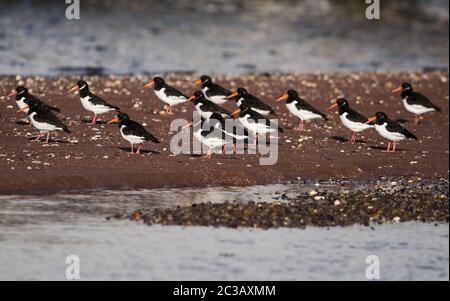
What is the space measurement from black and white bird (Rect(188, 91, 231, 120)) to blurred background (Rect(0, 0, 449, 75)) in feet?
22.1

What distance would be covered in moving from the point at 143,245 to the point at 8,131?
18.9 ft

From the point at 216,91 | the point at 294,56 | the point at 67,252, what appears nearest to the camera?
the point at 67,252

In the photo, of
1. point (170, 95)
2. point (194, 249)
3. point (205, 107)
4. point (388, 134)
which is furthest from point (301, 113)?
point (194, 249)

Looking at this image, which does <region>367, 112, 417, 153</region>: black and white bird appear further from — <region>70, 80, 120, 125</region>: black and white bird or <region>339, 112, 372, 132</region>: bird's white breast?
<region>70, 80, 120, 125</region>: black and white bird

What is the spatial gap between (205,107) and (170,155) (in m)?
2.46

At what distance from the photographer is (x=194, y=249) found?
11898mm

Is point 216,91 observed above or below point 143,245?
above

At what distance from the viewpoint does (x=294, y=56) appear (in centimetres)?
2875

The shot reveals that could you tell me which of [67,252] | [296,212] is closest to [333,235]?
[296,212]

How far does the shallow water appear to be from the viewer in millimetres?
11211

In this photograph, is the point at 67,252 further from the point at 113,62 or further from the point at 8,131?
the point at 113,62

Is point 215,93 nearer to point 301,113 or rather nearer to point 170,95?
point 170,95

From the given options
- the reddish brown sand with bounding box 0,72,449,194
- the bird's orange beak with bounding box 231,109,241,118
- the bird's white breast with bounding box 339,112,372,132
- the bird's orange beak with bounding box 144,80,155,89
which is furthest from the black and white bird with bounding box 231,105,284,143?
the bird's orange beak with bounding box 144,80,155,89

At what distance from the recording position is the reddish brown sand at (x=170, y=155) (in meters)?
14.7
